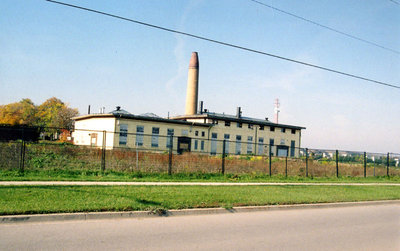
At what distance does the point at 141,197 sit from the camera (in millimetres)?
10125

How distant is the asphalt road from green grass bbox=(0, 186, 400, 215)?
729mm

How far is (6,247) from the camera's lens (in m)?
5.53

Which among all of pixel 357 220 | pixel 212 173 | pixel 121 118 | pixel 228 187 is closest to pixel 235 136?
pixel 121 118

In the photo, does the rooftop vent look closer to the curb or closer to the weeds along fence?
the weeds along fence

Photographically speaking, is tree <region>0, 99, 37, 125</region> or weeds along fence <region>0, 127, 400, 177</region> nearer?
weeds along fence <region>0, 127, 400, 177</region>

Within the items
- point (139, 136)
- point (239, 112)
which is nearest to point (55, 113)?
point (239, 112)

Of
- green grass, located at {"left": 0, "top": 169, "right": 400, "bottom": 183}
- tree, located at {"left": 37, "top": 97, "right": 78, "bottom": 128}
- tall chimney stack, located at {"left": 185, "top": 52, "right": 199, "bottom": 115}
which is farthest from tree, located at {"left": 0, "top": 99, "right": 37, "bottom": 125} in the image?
green grass, located at {"left": 0, "top": 169, "right": 400, "bottom": 183}

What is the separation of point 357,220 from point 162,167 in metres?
9.65

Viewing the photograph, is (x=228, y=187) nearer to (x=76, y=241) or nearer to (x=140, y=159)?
(x=140, y=159)

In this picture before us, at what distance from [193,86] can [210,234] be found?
49121 millimetres

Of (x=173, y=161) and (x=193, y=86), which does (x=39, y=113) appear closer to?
(x=193, y=86)

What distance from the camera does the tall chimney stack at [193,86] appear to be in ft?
178

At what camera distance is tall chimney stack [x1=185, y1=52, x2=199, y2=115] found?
5441 centimetres

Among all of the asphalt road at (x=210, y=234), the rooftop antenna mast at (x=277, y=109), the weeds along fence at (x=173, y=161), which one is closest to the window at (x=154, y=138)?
the weeds along fence at (x=173, y=161)
